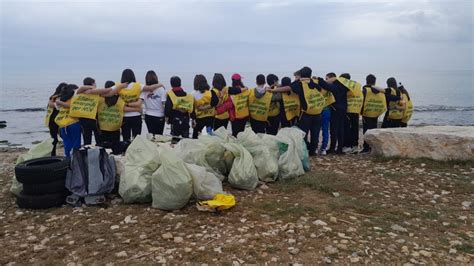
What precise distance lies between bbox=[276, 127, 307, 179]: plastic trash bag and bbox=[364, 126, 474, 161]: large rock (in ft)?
6.96

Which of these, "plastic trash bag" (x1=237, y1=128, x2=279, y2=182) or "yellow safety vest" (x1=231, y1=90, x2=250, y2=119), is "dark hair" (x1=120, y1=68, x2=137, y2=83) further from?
"plastic trash bag" (x1=237, y1=128, x2=279, y2=182)

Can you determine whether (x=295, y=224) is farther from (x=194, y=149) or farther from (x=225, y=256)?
(x=194, y=149)

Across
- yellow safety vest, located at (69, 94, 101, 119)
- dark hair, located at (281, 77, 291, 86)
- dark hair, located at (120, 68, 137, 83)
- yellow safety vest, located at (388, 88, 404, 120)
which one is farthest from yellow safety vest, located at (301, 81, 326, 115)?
yellow safety vest, located at (69, 94, 101, 119)

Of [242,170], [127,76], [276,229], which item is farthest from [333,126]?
[276,229]

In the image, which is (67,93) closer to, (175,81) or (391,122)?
(175,81)

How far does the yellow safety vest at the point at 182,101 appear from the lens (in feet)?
26.9

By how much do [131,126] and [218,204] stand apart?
11.2 feet

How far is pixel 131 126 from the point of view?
8.19 metres

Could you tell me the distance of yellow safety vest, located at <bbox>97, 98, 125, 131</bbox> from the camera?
772cm

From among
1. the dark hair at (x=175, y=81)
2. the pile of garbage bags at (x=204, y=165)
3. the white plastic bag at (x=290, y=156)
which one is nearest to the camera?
the pile of garbage bags at (x=204, y=165)

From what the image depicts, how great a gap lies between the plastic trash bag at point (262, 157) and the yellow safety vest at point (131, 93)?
2245 mm

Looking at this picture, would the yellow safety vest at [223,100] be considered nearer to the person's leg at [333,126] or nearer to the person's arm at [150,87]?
the person's arm at [150,87]

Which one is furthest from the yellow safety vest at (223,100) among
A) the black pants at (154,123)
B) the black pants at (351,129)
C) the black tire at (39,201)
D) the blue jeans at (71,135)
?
the black tire at (39,201)

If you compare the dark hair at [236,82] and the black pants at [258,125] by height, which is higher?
the dark hair at [236,82]
